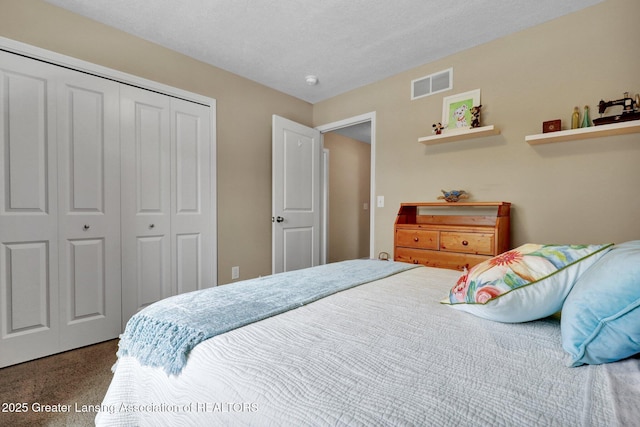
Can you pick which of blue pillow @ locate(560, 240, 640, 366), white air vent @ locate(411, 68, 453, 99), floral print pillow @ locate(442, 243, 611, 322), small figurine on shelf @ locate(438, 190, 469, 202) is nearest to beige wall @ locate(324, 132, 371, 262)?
white air vent @ locate(411, 68, 453, 99)

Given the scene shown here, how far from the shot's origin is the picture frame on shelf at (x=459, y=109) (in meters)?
2.56

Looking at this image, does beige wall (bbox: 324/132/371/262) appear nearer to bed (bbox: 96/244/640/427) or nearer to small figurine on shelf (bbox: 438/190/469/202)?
small figurine on shelf (bbox: 438/190/469/202)

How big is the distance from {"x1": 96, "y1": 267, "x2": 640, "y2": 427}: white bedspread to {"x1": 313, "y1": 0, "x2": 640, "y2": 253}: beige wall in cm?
174

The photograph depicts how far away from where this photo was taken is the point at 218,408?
623 mm

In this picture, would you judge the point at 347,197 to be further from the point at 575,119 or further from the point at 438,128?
the point at 575,119

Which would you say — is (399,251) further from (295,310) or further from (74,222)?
(74,222)

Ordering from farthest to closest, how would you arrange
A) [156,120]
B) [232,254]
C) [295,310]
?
[232,254]
[156,120]
[295,310]

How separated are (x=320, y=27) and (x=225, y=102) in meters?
1.26

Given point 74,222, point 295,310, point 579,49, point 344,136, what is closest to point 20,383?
point 74,222

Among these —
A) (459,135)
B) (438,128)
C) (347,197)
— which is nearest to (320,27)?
(438,128)

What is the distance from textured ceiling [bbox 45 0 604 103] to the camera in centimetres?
204

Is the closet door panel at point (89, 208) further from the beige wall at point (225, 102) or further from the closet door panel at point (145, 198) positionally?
the beige wall at point (225, 102)

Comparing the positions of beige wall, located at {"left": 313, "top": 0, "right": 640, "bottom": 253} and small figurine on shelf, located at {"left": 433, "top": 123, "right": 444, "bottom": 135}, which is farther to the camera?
small figurine on shelf, located at {"left": 433, "top": 123, "right": 444, "bottom": 135}

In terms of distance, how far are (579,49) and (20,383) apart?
425 cm
